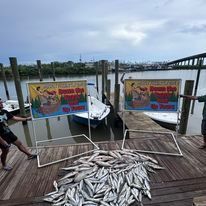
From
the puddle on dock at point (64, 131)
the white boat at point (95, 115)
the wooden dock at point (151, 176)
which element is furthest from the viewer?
the puddle on dock at point (64, 131)

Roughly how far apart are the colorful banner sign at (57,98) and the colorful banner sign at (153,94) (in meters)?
1.19

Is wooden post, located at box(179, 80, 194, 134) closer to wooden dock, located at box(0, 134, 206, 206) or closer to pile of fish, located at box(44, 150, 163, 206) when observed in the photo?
wooden dock, located at box(0, 134, 206, 206)

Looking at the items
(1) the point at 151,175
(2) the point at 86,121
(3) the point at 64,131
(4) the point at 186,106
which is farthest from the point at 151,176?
(3) the point at 64,131

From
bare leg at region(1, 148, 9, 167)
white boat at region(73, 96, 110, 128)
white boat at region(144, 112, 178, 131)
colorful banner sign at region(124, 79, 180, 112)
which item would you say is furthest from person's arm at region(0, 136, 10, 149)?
white boat at region(144, 112, 178, 131)

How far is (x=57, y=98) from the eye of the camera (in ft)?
12.9

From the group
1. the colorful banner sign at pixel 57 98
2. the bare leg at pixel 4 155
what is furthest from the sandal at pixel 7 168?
the colorful banner sign at pixel 57 98

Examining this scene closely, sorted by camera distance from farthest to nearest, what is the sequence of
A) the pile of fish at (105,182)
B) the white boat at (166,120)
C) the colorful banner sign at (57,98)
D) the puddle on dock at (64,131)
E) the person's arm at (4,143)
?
the puddle on dock at (64,131) → the white boat at (166,120) → the colorful banner sign at (57,98) → the person's arm at (4,143) → the pile of fish at (105,182)

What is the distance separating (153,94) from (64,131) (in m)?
6.88

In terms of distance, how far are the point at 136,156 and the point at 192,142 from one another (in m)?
1.92

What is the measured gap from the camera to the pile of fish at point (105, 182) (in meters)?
2.48

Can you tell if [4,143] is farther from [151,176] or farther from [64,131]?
[64,131]

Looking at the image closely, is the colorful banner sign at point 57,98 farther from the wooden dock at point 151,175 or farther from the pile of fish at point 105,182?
the pile of fish at point 105,182

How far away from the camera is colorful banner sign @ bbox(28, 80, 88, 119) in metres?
3.73

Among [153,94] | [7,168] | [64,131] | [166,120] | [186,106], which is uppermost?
[153,94]
